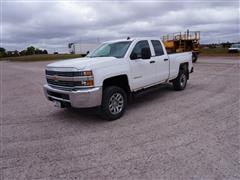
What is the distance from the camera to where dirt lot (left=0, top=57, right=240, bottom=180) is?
2.98 meters

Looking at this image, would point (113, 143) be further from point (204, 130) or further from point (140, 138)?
point (204, 130)

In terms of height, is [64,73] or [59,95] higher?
[64,73]

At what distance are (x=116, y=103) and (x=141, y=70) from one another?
4.09 feet

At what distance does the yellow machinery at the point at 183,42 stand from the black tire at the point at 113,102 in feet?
49.7

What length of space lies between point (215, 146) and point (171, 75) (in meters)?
3.97

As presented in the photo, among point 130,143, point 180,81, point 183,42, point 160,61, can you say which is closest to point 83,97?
point 130,143

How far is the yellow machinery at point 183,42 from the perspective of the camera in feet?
64.3

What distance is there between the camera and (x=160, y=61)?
21.2 ft

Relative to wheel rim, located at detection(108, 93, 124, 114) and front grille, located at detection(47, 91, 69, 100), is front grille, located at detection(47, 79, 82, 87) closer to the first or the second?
front grille, located at detection(47, 91, 69, 100)

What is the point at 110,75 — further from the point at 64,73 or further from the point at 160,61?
the point at 160,61

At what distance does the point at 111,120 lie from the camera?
16.5 feet

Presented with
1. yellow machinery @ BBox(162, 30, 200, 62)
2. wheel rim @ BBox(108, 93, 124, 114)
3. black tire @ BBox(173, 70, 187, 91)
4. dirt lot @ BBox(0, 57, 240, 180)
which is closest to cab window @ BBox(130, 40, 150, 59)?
wheel rim @ BBox(108, 93, 124, 114)

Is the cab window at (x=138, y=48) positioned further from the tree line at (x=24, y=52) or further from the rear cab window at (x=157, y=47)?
the tree line at (x=24, y=52)

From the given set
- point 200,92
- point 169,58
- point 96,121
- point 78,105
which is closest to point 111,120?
point 96,121
